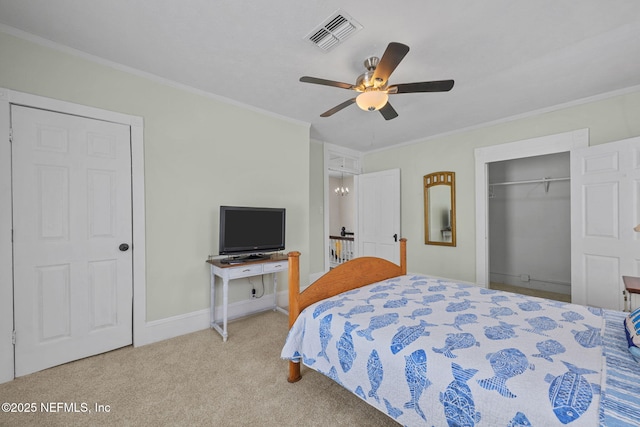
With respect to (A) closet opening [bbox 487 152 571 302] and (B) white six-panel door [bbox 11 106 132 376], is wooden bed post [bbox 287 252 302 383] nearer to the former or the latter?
(B) white six-panel door [bbox 11 106 132 376]

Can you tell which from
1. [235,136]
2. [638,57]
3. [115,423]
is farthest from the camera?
[235,136]

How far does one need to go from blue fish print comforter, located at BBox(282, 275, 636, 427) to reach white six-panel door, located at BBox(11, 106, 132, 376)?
1808 mm

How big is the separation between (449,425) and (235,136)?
10.4 ft

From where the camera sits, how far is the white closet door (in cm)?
482

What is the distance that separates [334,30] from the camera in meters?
1.96

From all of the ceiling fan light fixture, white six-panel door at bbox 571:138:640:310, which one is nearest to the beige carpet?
the ceiling fan light fixture

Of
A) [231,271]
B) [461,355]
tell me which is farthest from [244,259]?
[461,355]

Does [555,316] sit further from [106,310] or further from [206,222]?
[106,310]

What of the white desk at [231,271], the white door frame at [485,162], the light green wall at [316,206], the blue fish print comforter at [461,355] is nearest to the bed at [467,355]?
the blue fish print comforter at [461,355]

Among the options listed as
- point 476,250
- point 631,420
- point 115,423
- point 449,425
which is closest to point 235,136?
point 115,423

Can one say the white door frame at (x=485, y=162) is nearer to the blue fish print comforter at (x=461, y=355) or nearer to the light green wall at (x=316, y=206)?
the blue fish print comforter at (x=461, y=355)

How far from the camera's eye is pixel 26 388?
1.91m

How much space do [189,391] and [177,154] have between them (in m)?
2.15

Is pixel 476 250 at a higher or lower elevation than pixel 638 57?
lower
